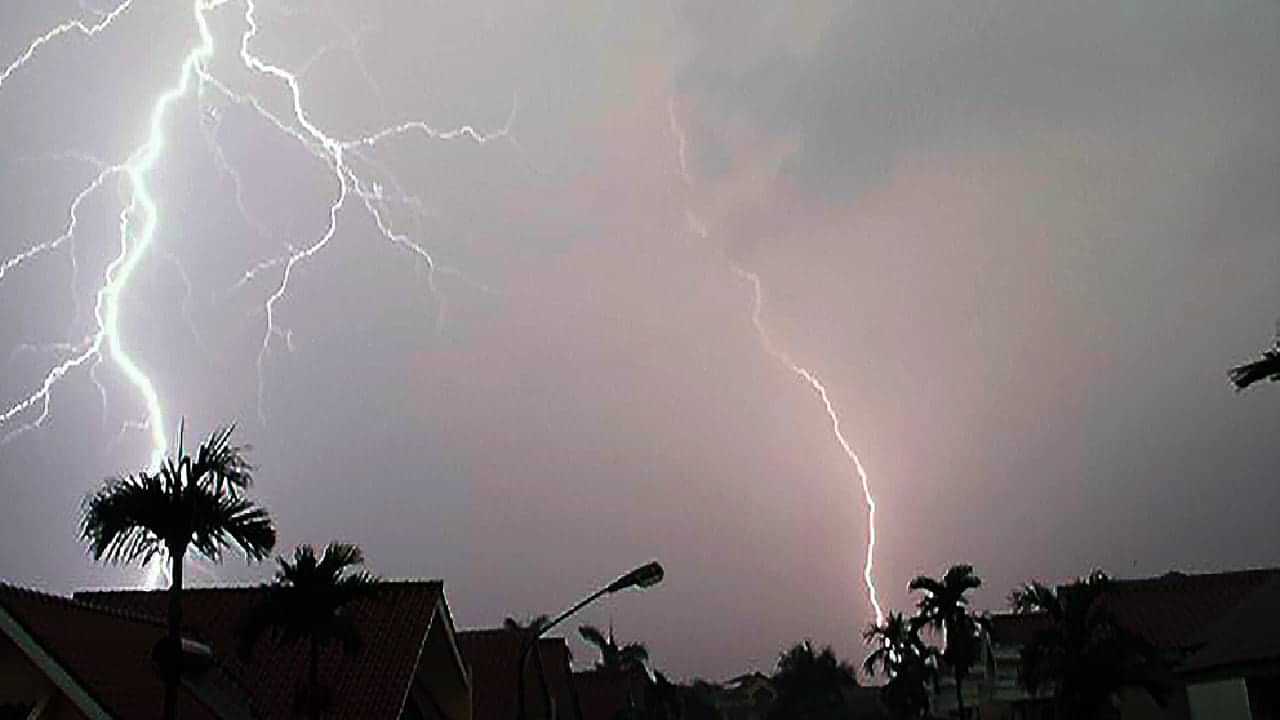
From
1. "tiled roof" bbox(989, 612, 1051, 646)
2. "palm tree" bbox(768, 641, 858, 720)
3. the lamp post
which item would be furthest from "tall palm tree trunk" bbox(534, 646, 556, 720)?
"palm tree" bbox(768, 641, 858, 720)

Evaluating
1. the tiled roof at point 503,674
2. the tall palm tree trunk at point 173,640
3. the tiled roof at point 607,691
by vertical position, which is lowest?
the tall palm tree trunk at point 173,640

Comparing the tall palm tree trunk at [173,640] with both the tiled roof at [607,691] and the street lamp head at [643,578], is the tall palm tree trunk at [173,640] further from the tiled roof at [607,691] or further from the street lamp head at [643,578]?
the tiled roof at [607,691]

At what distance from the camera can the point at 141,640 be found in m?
28.2

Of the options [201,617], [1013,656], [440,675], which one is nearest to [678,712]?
[1013,656]

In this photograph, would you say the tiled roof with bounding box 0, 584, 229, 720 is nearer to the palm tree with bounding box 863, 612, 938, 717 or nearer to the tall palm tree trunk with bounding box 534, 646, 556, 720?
the tall palm tree trunk with bounding box 534, 646, 556, 720

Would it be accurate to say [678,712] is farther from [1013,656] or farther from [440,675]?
[440,675]

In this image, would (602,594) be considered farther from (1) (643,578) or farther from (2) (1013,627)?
(2) (1013,627)

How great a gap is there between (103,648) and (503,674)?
80.0ft

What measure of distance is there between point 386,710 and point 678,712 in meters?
46.7

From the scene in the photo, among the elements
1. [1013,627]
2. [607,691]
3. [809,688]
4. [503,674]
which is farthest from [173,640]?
[809,688]

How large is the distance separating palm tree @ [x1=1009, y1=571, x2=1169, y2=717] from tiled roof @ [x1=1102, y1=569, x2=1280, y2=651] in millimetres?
10363

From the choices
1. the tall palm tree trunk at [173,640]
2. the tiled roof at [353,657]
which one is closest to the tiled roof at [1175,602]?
the tiled roof at [353,657]

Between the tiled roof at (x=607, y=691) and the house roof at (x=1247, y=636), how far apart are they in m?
31.5

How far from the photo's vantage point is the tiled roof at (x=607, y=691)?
66.0 metres
